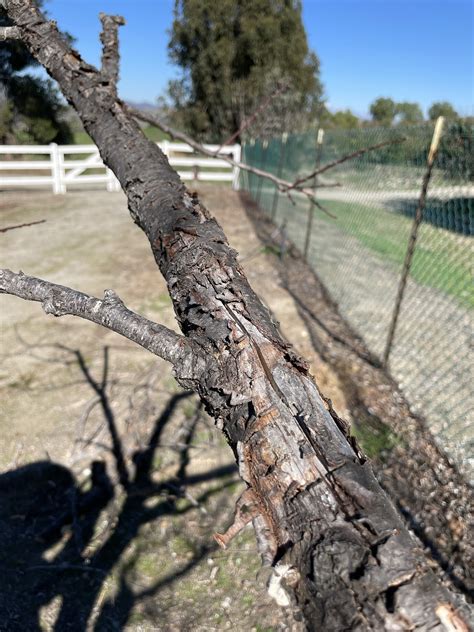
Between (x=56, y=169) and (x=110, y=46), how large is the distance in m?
11.6

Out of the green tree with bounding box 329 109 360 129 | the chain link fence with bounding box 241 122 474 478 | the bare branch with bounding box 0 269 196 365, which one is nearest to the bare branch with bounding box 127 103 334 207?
the chain link fence with bounding box 241 122 474 478

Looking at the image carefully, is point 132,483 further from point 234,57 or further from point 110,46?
point 234,57

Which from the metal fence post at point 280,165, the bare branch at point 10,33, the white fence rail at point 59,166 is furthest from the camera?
the white fence rail at point 59,166

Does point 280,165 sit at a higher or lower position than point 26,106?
lower

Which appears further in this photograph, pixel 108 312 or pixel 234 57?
pixel 234 57

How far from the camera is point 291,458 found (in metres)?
0.87

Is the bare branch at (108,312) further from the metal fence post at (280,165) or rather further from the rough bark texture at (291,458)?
the metal fence post at (280,165)

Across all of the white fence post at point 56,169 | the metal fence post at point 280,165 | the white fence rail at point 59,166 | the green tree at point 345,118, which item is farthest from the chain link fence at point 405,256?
the green tree at point 345,118

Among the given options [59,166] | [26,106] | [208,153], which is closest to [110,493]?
[208,153]

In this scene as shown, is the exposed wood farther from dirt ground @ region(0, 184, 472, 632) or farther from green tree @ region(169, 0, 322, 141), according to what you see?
green tree @ region(169, 0, 322, 141)

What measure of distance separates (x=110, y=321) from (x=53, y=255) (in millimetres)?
6713

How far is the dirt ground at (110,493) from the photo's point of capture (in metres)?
2.24

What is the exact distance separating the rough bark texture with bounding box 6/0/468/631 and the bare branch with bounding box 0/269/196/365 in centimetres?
6

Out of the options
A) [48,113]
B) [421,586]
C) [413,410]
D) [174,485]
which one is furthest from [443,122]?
[48,113]
